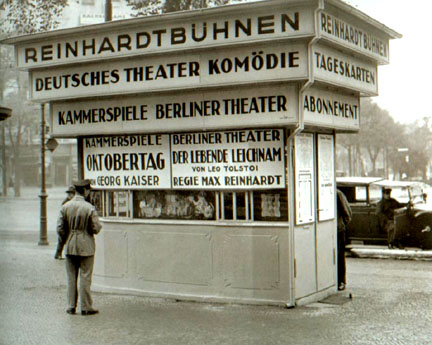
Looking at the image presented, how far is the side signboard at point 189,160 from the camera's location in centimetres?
911

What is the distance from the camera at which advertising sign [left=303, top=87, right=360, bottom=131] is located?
29.4 feet

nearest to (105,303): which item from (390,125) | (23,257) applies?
(23,257)

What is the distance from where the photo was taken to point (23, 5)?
17.7 meters

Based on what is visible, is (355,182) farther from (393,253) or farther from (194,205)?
(194,205)

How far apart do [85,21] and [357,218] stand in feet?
98.0

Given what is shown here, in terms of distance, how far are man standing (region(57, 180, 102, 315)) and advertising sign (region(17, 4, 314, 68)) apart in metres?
2.42

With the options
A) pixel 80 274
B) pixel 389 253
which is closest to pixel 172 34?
pixel 80 274

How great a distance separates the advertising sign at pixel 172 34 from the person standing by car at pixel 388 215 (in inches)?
322

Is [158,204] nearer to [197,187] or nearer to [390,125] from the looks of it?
[197,187]

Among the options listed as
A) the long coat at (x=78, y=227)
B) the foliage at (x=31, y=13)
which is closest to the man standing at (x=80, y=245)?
the long coat at (x=78, y=227)

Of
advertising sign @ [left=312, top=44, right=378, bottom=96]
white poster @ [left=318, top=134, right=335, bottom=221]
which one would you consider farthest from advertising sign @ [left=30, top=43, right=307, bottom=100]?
white poster @ [left=318, top=134, right=335, bottom=221]

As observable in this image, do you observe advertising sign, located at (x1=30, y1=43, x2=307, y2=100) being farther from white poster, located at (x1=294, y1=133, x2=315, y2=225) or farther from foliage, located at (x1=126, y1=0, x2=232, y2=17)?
foliage, located at (x1=126, y1=0, x2=232, y2=17)

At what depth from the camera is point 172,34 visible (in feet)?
29.7

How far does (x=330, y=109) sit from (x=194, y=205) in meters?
2.53
